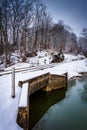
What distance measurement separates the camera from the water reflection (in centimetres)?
1204

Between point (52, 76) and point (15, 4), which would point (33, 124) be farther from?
point (15, 4)

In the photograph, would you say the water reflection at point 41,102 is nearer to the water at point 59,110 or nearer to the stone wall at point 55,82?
the water at point 59,110

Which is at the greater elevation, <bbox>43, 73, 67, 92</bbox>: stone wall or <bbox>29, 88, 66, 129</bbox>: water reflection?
<bbox>43, 73, 67, 92</bbox>: stone wall

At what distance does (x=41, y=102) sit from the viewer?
1519 cm

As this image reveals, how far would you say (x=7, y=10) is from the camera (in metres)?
26.2

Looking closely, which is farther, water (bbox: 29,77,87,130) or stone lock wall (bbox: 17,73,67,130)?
stone lock wall (bbox: 17,73,67,130)

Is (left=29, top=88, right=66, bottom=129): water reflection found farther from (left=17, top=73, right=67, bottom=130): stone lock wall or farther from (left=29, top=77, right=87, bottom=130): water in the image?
(left=17, top=73, right=67, bottom=130): stone lock wall

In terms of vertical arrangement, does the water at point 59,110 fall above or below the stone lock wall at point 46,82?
below

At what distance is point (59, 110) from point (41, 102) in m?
2.26

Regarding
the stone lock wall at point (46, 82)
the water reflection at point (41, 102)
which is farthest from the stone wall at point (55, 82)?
the water reflection at point (41, 102)

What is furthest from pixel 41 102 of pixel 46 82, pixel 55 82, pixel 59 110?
pixel 55 82

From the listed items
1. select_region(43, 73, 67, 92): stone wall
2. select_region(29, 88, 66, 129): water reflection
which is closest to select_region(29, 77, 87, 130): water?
select_region(29, 88, 66, 129): water reflection

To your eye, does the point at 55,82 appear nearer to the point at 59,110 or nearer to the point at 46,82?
the point at 46,82

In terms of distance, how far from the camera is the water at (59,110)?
1052cm
